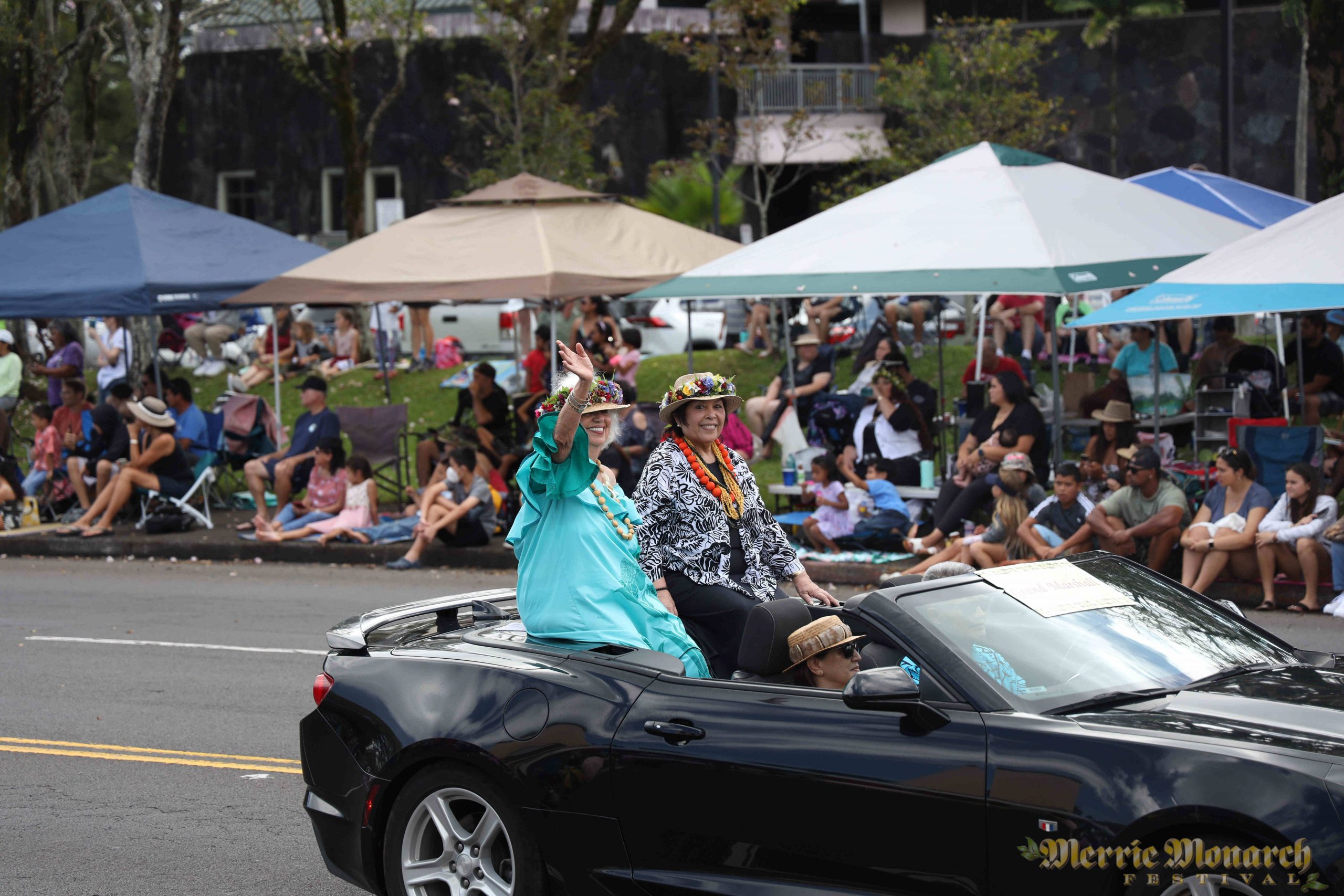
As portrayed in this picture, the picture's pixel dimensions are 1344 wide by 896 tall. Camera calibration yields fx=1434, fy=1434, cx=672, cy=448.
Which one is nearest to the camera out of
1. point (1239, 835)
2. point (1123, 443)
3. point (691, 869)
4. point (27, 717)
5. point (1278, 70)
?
point (1239, 835)

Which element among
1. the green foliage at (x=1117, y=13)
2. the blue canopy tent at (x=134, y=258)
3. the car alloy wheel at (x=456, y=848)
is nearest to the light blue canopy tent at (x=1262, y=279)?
the car alloy wheel at (x=456, y=848)

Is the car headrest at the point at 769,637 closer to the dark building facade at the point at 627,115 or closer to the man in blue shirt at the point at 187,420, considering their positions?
the man in blue shirt at the point at 187,420

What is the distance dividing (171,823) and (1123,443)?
9.20m

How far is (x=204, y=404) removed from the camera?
25.6m

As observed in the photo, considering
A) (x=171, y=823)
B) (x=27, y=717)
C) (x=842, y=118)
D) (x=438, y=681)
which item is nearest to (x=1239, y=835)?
(x=438, y=681)

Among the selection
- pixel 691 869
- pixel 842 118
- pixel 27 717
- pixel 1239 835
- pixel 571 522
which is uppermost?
pixel 842 118

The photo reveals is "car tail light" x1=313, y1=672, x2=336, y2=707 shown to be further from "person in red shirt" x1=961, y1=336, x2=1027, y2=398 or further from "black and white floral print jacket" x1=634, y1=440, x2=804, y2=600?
"person in red shirt" x1=961, y1=336, x2=1027, y2=398

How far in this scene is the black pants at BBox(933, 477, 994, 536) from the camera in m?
12.4

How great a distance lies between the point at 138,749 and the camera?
7.53 m

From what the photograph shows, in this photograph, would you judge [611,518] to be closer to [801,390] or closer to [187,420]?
[801,390]

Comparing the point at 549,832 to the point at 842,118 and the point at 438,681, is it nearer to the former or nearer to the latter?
the point at 438,681

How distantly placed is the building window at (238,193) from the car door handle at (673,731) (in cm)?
3871

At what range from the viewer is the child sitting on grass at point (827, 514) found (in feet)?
43.3

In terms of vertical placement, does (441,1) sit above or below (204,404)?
above
